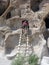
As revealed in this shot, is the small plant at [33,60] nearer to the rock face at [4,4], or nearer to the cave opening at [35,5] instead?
the cave opening at [35,5]

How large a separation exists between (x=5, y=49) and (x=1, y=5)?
340cm

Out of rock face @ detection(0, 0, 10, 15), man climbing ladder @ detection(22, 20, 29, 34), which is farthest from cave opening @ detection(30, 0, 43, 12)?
man climbing ladder @ detection(22, 20, 29, 34)

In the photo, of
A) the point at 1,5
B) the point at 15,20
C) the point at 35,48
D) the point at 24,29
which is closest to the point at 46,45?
the point at 35,48

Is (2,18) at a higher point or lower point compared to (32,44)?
higher

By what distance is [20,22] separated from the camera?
1371cm

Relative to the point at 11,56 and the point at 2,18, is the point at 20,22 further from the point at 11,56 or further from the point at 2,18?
the point at 11,56

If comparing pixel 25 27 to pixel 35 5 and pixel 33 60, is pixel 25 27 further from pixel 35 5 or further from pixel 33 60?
pixel 33 60

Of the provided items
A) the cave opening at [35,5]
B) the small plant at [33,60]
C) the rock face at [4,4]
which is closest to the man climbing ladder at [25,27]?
the cave opening at [35,5]

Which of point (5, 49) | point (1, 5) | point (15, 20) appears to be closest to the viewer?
point (5, 49)

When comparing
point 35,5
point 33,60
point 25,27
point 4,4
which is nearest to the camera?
point 33,60

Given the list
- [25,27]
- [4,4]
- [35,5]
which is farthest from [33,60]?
[4,4]

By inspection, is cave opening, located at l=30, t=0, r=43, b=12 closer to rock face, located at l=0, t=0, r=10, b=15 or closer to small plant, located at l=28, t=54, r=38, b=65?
rock face, located at l=0, t=0, r=10, b=15

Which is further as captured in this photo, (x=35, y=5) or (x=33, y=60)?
(x=35, y=5)

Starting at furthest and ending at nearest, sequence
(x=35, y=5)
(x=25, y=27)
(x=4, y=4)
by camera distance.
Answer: (x=4, y=4) → (x=35, y=5) → (x=25, y=27)
